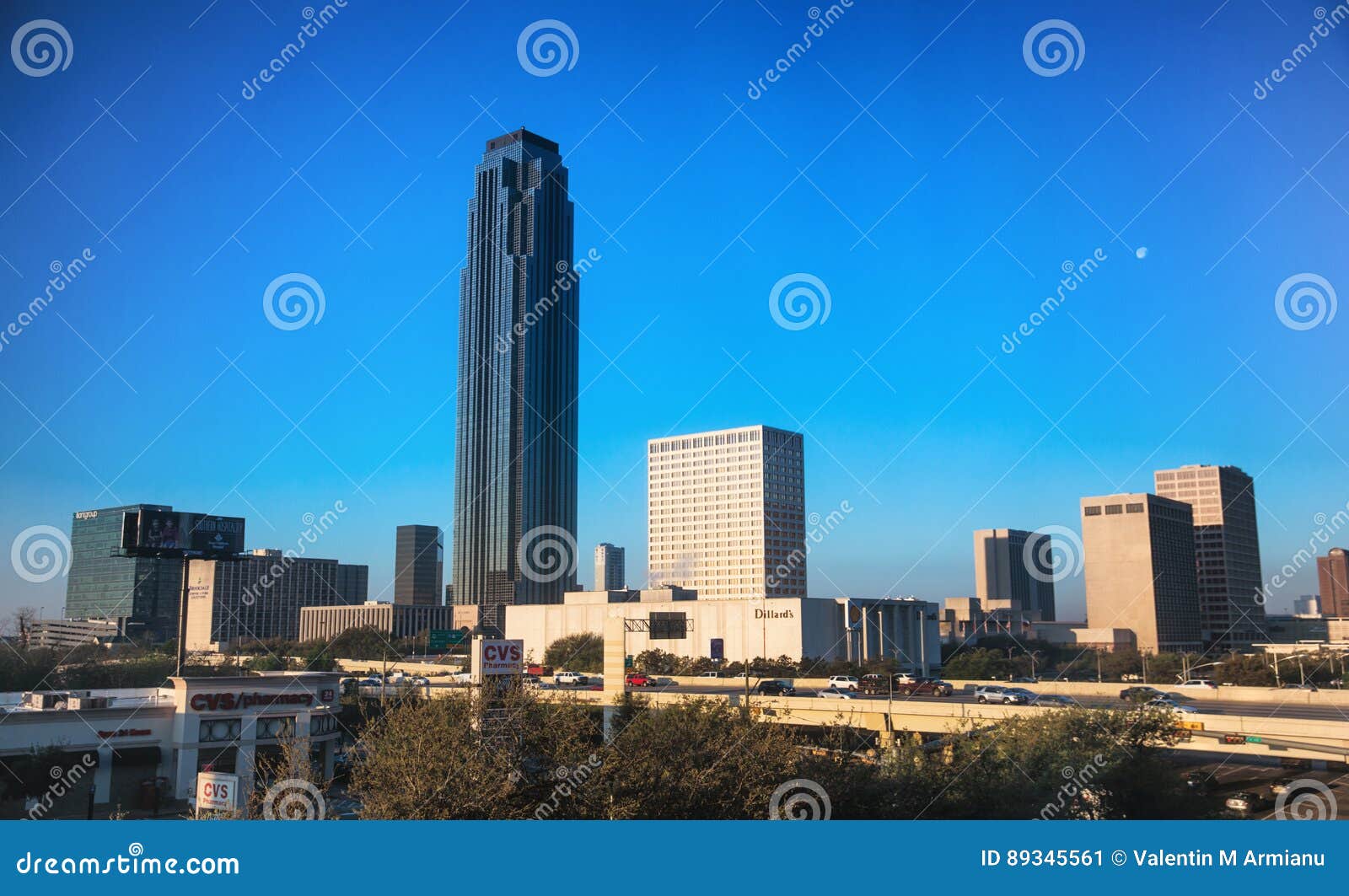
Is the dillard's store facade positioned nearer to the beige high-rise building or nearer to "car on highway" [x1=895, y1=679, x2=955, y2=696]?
"car on highway" [x1=895, y1=679, x2=955, y2=696]

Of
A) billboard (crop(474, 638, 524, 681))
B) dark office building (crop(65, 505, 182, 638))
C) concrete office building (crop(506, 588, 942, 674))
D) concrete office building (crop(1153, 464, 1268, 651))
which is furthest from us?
concrete office building (crop(1153, 464, 1268, 651))

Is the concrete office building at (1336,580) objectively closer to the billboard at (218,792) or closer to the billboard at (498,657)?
the billboard at (498,657)

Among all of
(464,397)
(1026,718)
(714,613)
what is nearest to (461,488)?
(464,397)

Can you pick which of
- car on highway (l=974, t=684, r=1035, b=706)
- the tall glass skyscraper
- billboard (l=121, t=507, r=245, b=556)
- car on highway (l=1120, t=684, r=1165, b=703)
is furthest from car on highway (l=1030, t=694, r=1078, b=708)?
the tall glass skyscraper

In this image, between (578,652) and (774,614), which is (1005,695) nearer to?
(774,614)

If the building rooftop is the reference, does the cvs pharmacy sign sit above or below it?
below

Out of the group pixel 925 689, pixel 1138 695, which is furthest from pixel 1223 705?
pixel 925 689
